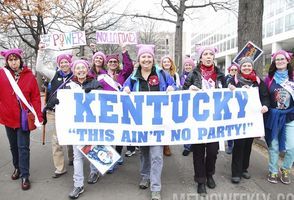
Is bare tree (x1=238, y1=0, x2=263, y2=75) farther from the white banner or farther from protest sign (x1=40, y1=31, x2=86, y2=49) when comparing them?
protest sign (x1=40, y1=31, x2=86, y2=49)

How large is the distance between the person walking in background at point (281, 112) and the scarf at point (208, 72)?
0.95m

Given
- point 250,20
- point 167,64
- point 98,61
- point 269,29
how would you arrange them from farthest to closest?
point 269,29, point 250,20, point 167,64, point 98,61

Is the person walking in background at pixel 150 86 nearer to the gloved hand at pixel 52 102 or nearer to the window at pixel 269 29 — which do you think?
the gloved hand at pixel 52 102

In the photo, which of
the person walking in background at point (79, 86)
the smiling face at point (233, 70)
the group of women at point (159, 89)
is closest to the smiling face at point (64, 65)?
Answer: the group of women at point (159, 89)

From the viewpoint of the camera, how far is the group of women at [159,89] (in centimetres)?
433

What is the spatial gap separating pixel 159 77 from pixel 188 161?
6.86 feet

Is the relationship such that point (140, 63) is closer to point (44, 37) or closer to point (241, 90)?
point (241, 90)

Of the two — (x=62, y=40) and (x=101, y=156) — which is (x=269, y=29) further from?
(x=101, y=156)

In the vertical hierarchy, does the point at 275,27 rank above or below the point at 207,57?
above

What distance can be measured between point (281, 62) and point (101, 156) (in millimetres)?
2952

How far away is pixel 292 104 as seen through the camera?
459 cm

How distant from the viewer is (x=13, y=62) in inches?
175

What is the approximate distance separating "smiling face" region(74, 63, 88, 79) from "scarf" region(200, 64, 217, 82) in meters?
1.65

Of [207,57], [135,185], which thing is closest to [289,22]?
[207,57]
